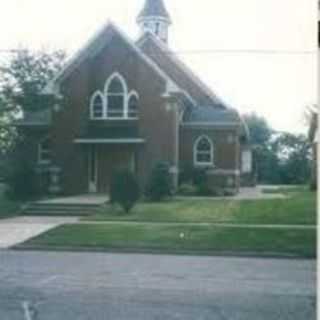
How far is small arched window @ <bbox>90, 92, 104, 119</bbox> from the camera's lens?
809 inches

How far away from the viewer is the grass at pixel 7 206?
1572cm

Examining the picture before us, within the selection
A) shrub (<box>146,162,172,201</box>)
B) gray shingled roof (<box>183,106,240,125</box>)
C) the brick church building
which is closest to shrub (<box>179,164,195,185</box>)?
the brick church building

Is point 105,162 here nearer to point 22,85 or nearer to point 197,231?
point 22,85

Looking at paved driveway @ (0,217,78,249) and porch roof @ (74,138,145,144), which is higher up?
porch roof @ (74,138,145,144)

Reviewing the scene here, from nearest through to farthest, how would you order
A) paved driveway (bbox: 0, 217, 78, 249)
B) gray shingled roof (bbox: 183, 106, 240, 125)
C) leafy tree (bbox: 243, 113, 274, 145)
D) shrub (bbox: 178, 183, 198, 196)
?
paved driveway (bbox: 0, 217, 78, 249)
shrub (bbox: 178, 183, 198, 196)
gray shingled roof (bbox: 183, 106, 240, 125)
leafy tree (bbox: 243, 113, 274, 145)

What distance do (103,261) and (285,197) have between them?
25.5ft

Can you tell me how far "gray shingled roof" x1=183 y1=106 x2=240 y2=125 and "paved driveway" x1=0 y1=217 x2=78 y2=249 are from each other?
21.7ft

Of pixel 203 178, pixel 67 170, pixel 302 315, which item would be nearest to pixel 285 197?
pixel 203 178

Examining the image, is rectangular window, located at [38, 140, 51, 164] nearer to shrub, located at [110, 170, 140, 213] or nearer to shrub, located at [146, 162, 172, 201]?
shrub, located at [146, 162, 172, 201]

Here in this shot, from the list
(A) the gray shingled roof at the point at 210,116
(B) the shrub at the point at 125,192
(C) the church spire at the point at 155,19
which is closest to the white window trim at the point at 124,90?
(A) the gray shingled roof at the point at 210,116

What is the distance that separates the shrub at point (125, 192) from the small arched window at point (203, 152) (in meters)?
4.72

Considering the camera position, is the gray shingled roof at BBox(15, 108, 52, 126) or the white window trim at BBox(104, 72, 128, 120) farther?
the white window trim at BBox(104, 72, 128, 120)

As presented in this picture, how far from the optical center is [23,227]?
13.8 meters

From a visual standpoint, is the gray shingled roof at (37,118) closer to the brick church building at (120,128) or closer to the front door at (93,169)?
the brick church building at (120,128)
